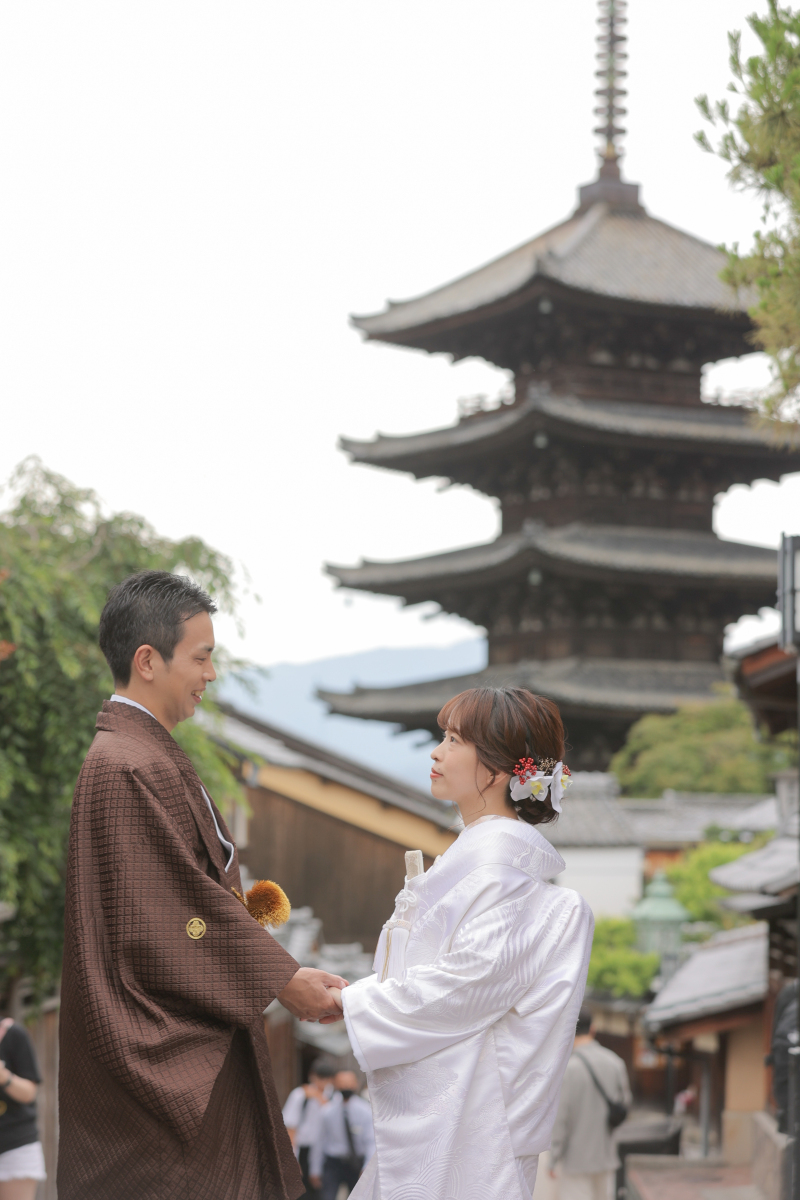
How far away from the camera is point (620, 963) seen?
1730cm

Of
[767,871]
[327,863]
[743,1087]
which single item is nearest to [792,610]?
[767,871]

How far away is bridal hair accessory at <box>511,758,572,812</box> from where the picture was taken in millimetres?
2836

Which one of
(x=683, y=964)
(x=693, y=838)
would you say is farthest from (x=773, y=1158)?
(x=693, y=838)

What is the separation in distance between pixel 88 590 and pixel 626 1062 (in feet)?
48.4

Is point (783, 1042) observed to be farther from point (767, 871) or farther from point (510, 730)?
point (510, 730)

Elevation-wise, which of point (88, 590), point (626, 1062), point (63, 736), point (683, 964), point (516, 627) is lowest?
point (626, 1062)

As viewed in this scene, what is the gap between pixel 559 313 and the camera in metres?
25.0

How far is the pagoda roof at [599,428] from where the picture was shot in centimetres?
2360

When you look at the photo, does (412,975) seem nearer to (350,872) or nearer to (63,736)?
(63,736)

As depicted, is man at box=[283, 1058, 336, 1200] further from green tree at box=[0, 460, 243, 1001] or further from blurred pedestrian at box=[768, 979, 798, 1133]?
blurred pedestrian at box=[768, 979, 798, 1133]

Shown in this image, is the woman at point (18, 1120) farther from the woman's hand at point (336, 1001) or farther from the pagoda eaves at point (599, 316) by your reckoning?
the pagoda eaves at point (599, 316)

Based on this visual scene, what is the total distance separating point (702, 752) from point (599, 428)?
594 centimetres

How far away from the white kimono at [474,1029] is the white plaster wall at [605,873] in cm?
1628

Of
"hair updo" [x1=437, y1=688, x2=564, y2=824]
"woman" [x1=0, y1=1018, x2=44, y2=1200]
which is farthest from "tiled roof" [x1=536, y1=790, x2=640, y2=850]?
"hair updo" [x1=437, y1=688, x2=564, y2=824]
